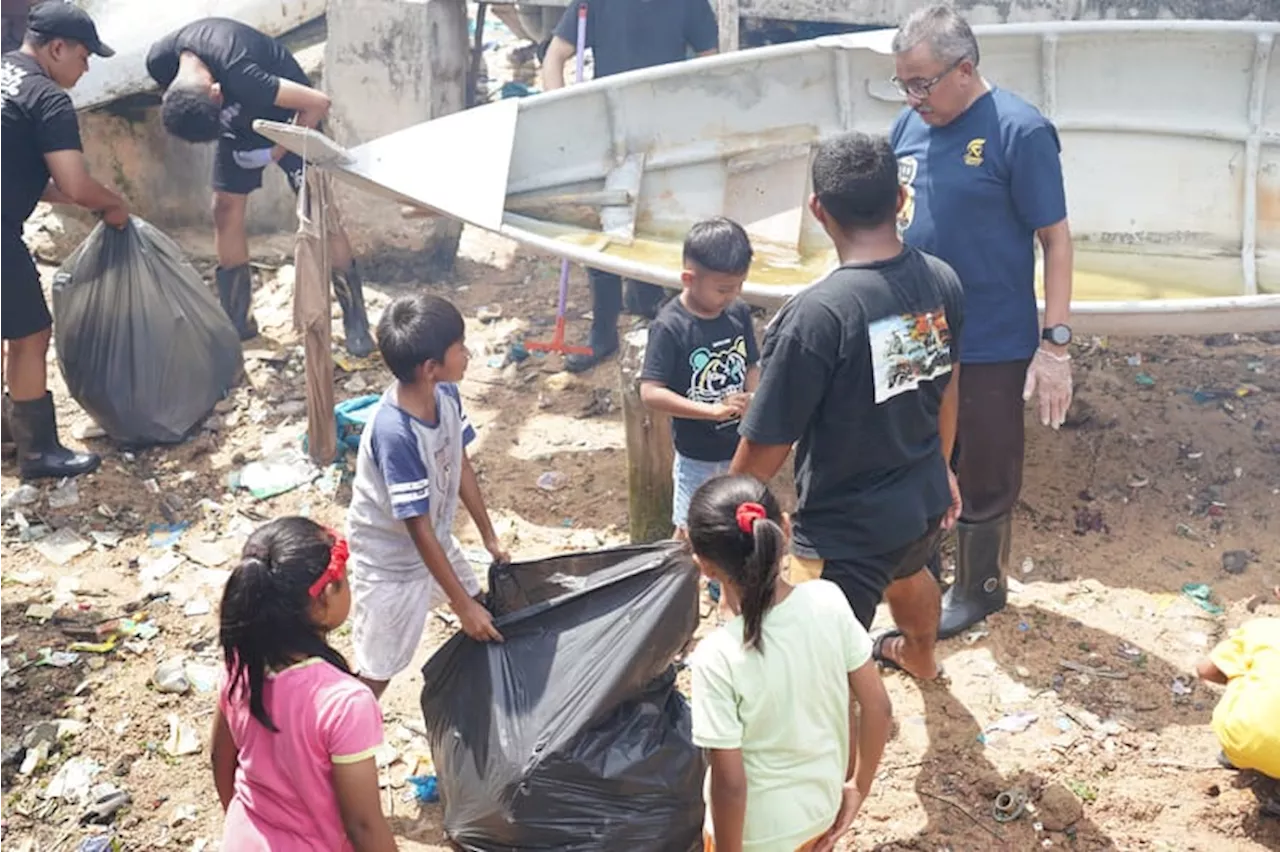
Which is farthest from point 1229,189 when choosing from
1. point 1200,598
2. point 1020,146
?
point 1020,146

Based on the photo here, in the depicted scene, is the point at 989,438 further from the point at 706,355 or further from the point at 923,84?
the point at 923,84

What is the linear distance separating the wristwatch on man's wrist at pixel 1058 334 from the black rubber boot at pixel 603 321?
2.72 metres

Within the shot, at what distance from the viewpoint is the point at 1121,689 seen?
3.70 metres

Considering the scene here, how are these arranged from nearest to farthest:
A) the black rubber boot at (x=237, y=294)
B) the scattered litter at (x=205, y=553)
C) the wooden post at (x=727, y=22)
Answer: the scattered litter at (x=205, y=553), the black rubber boot at (x=237, y=294), the wooden post at (x=727, y=22)

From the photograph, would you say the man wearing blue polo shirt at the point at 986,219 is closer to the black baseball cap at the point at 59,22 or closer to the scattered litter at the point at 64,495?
the black baseball cap at the point at 59,22

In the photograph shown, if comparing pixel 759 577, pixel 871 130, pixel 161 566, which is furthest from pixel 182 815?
pixel 871 130

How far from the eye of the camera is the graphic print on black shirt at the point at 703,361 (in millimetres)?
3475

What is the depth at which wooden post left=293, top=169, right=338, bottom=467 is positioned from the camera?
4.63m

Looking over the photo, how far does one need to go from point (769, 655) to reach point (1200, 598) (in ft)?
8.26

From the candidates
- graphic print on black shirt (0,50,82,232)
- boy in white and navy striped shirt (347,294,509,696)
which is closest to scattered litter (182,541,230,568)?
graphic print on black shirt (0,50,82,232)

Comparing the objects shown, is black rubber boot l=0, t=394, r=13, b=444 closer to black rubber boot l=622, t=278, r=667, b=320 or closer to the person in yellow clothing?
black rubber boot l=622, t=278, r=667, b=320

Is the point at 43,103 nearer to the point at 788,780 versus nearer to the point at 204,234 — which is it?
the point at 204,234

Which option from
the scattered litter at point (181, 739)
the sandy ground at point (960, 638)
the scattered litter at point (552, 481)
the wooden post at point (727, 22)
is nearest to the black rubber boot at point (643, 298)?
the sandy ground at point (960, 638)

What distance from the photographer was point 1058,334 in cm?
352
